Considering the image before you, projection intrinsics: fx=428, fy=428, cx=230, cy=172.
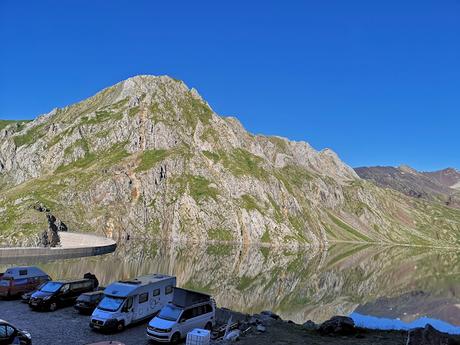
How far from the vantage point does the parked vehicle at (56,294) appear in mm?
42250

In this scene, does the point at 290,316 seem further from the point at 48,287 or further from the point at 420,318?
the point at 48,287

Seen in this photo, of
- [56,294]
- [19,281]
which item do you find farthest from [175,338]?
[19,281]

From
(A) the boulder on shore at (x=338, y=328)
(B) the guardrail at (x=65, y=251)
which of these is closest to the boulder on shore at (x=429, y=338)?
(A) the boulder on shore at (x=338, y=328)

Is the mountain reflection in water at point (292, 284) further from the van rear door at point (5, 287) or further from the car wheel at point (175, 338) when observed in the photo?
the car wheel at point (175, 338)

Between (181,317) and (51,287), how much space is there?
17.6 metres

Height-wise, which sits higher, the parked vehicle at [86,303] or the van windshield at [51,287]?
the van windshield at [51,287]

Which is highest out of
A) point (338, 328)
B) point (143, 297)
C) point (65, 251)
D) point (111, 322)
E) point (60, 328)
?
point (143, 297)

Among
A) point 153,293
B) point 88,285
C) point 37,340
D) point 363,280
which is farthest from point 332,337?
point 363,280

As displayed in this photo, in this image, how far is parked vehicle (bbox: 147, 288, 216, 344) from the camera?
109 feet

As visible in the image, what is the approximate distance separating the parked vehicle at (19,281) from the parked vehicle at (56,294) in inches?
207

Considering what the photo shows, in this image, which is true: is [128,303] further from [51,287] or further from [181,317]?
[51,287]

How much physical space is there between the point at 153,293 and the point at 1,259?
7002 cm

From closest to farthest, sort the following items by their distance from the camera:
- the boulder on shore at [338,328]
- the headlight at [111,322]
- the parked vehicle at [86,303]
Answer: the headlight at [111,322]
the boulder on shore at [338,328]
the parked vehicle at [86,303]

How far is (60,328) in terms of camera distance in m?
36.7
